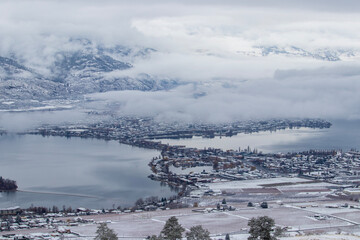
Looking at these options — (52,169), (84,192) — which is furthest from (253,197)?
(52,169)

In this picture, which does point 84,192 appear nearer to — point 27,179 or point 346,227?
point 27,179

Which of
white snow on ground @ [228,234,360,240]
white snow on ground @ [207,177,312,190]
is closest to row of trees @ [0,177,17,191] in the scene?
white snow on ground @ [207,177,312,190]

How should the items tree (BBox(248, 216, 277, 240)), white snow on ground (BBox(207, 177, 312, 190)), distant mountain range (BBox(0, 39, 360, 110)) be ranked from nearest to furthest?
tree (BBox(248, 216, 277, 240))
white snow on ground (BBox(207, 177, 312, 190))
distant mountain range (BBox(0, 39, 360, 110))

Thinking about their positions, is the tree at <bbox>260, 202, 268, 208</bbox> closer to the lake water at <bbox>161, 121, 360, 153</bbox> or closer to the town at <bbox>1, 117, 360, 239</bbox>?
the town at <bbox>1, 117, 360, 239</bbox>

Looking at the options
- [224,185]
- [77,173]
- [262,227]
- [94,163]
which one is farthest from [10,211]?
[262,227]

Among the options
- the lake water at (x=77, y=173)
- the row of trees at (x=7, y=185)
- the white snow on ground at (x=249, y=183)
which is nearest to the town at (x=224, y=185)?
the white snow on ground at (x=249, y=183)
